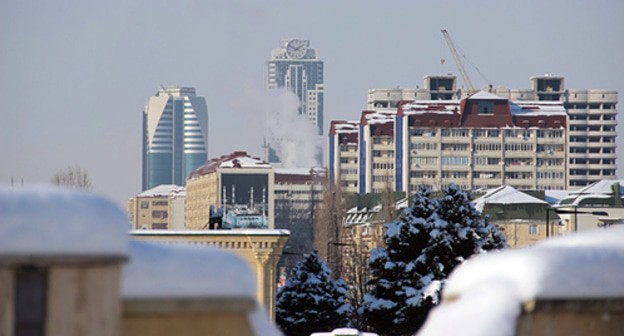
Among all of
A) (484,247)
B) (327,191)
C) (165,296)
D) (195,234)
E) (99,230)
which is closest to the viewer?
(99,230)

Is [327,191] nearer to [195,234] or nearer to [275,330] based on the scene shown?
[195,234]

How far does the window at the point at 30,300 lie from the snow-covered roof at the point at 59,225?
79 mm

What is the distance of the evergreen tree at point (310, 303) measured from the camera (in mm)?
57188

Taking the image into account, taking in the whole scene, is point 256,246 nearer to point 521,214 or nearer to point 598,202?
point 598,202

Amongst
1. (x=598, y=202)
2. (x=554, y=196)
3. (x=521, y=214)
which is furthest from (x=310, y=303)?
(x=554, y=196)

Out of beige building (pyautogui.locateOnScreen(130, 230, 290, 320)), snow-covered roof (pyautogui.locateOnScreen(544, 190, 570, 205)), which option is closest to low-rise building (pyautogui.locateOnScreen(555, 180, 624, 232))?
snow-covered roof (pyautogui.locateOnScreen(544, 190, 570, 205))

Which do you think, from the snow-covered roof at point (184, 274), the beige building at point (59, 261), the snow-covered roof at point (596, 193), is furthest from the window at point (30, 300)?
the snow-covered roof at point (596, 193)

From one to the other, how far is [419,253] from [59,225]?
40.6 meters

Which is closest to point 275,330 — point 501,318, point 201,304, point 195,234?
point 201,304

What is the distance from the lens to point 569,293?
754cm

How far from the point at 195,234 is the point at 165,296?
1234 inches

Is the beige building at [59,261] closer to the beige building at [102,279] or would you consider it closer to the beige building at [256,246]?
the beige building at [102,279]

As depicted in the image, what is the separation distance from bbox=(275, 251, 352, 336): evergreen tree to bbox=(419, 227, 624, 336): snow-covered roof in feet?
159

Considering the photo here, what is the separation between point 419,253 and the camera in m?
47.1
